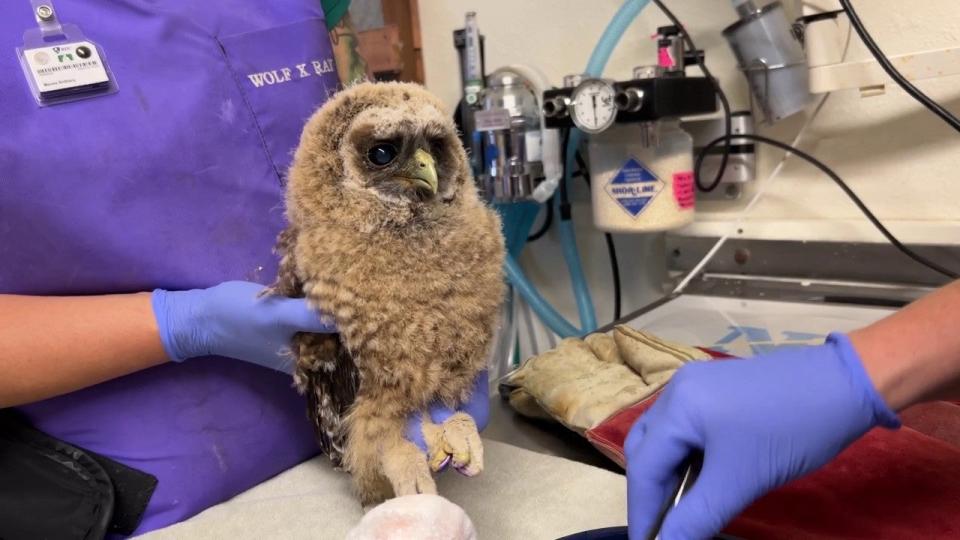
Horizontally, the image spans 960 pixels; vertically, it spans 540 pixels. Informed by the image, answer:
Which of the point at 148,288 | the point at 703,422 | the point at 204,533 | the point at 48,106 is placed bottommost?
the point at 204,533

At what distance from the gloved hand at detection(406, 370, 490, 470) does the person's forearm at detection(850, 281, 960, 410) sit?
312 millimetres

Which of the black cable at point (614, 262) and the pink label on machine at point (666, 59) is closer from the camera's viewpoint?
the pink label on machine at point (666, 59)

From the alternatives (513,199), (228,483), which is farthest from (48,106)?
(513,199)

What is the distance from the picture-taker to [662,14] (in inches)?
46.3

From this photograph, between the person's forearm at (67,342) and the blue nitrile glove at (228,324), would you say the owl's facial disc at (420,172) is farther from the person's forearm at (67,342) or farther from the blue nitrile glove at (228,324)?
the person's forearm at (67,342)

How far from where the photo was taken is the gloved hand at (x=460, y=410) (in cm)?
58

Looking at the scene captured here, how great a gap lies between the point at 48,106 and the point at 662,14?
37.1 inches

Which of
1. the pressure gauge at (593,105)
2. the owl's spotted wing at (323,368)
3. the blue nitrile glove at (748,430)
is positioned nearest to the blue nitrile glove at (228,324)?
the owl's spotted wing at (323,368)


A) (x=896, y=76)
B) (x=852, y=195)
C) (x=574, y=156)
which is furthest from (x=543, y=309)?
(x=896, y=76)

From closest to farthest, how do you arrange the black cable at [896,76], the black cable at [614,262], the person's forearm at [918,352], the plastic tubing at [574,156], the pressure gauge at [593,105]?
1. the person's forearm at [918,352]
2. the black cable at [896,76]
3. the pressure gauge at [593,105]
4. the plastic tubing at [574,156]
5. the black cable at [614,262]

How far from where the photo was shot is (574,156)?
1285 mm

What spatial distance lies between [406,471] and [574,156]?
33.9 inches

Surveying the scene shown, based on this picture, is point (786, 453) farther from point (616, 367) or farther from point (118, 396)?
point (118, 396)

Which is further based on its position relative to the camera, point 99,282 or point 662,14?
point 662,14
